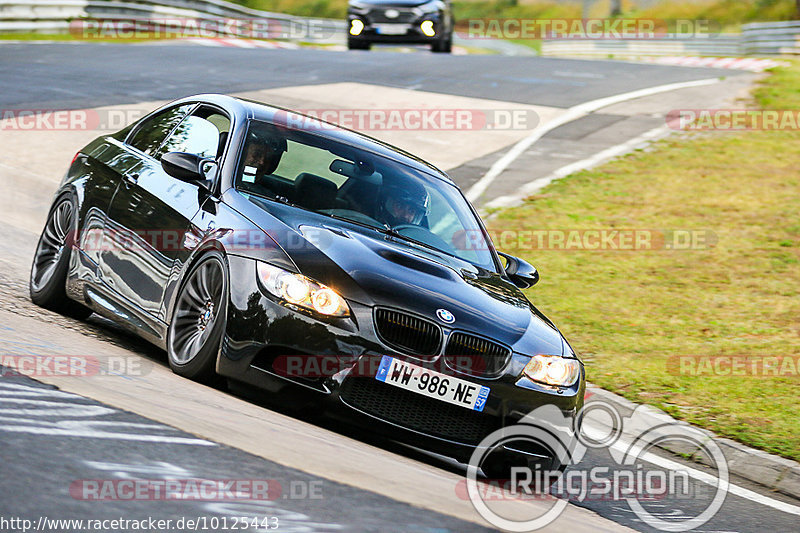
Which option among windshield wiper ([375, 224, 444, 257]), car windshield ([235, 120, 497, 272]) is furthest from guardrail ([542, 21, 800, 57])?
windshield wiper ([375, 224, 444, 257])

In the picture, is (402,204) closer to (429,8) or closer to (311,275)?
(311,275)

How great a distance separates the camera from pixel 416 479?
4.45 m

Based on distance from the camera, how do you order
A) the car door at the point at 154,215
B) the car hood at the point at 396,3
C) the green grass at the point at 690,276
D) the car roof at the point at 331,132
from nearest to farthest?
the car door at the point at 154,215 → the car roof at the point at 331,132 → the green grass at the point at 690,276 → the car hood at the point at 396,3

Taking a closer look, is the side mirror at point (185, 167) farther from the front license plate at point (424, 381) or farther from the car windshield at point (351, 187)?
the front license plate at point (424, 381)

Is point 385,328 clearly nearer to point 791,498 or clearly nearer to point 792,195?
point 791,498

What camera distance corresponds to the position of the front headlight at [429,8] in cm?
2644

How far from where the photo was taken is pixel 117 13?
3353cm

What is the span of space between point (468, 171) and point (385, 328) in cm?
1014

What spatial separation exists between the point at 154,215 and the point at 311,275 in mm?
1514

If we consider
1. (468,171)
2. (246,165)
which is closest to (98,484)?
(246,165)

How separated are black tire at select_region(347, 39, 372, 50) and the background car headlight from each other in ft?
72.7

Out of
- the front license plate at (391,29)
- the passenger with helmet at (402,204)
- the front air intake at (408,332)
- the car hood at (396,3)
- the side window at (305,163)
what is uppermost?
the car hood at (396,3)

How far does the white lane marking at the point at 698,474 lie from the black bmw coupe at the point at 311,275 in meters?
1.13

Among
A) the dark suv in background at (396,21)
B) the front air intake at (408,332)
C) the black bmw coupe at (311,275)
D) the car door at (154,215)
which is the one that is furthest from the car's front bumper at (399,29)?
the front air intake at (408,332)
